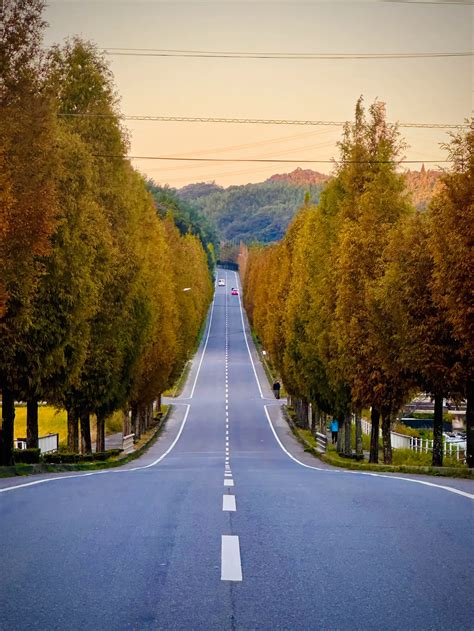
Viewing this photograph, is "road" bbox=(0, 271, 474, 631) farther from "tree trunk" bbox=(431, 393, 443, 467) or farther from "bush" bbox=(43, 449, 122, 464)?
"bush" bbox=(43, 449, 122, 464)

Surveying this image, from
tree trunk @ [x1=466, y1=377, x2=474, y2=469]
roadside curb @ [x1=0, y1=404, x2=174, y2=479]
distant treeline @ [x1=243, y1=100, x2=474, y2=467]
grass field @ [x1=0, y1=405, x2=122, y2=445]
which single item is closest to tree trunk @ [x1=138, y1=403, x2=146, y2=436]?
roadside curb @ [x1=0, y1=404, x2=174, y2=479]

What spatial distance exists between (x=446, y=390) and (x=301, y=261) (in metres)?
25.8

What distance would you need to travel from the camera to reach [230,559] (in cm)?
758

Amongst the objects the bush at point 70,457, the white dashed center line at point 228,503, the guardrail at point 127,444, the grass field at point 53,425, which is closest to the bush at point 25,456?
the bush at point 70,457

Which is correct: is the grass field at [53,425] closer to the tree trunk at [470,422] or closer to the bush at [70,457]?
the bush at [70,457]

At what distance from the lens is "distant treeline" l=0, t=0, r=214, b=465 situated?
2153cm

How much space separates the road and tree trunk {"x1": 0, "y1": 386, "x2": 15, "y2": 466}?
37.8ft

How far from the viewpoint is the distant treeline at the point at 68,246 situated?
70.6 ft

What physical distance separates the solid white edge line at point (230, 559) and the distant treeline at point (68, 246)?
34.5 ft

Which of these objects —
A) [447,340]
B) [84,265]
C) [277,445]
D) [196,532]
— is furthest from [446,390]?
[277,445]

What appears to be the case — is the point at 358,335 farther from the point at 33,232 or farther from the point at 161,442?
the point at 161,442

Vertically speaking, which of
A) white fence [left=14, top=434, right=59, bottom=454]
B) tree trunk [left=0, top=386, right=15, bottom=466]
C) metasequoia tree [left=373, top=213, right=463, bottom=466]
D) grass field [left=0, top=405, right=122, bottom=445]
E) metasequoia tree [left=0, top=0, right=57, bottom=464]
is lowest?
grass field [left=0, top=405, right=122, bottom=445]

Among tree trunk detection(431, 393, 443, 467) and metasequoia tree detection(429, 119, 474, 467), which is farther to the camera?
tree trunk detection(431, 393, 443, 467)

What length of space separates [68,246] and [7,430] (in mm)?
5691
